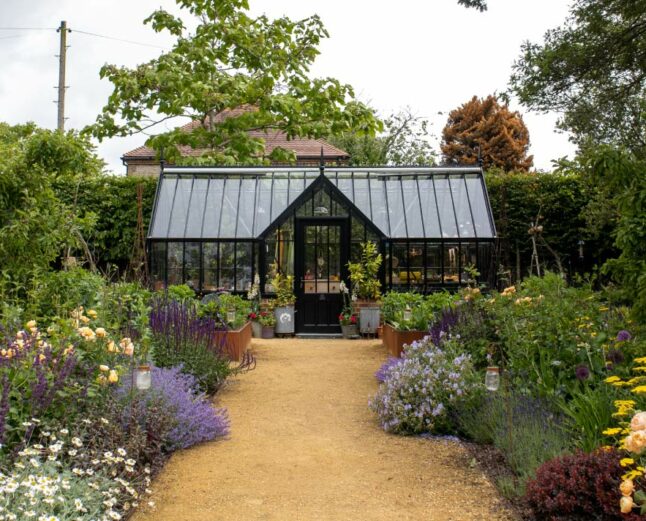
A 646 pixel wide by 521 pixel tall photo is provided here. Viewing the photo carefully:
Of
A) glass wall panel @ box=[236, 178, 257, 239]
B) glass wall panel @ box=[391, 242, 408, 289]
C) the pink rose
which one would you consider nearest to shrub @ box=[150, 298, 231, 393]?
the pink rose

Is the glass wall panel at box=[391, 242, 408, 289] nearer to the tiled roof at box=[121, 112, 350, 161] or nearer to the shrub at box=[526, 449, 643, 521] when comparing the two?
the shrub at box=[526, 449, 643, 521]

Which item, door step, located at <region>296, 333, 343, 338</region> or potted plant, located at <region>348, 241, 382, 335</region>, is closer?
potted plant, located at <region>348, 241, 382, 335</region>

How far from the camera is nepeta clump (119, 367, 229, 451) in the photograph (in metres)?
4.72

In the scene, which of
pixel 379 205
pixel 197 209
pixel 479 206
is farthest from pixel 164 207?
pixel 479 206

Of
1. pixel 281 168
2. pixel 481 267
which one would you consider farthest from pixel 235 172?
pixel 481 267

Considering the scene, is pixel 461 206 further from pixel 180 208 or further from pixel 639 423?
pixel 639 423

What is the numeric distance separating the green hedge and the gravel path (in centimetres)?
937

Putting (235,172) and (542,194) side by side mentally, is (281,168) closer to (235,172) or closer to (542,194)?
(235,172)

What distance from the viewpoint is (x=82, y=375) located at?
4.59m

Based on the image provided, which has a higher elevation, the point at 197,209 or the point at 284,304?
the point at 197,209

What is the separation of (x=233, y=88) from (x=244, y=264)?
16.1 ft

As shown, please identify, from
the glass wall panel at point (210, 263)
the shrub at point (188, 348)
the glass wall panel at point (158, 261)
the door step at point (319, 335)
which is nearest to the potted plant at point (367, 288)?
the door step at point (319, 335)

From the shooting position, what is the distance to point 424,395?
547 cm

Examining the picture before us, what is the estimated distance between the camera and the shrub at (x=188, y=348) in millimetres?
6508
